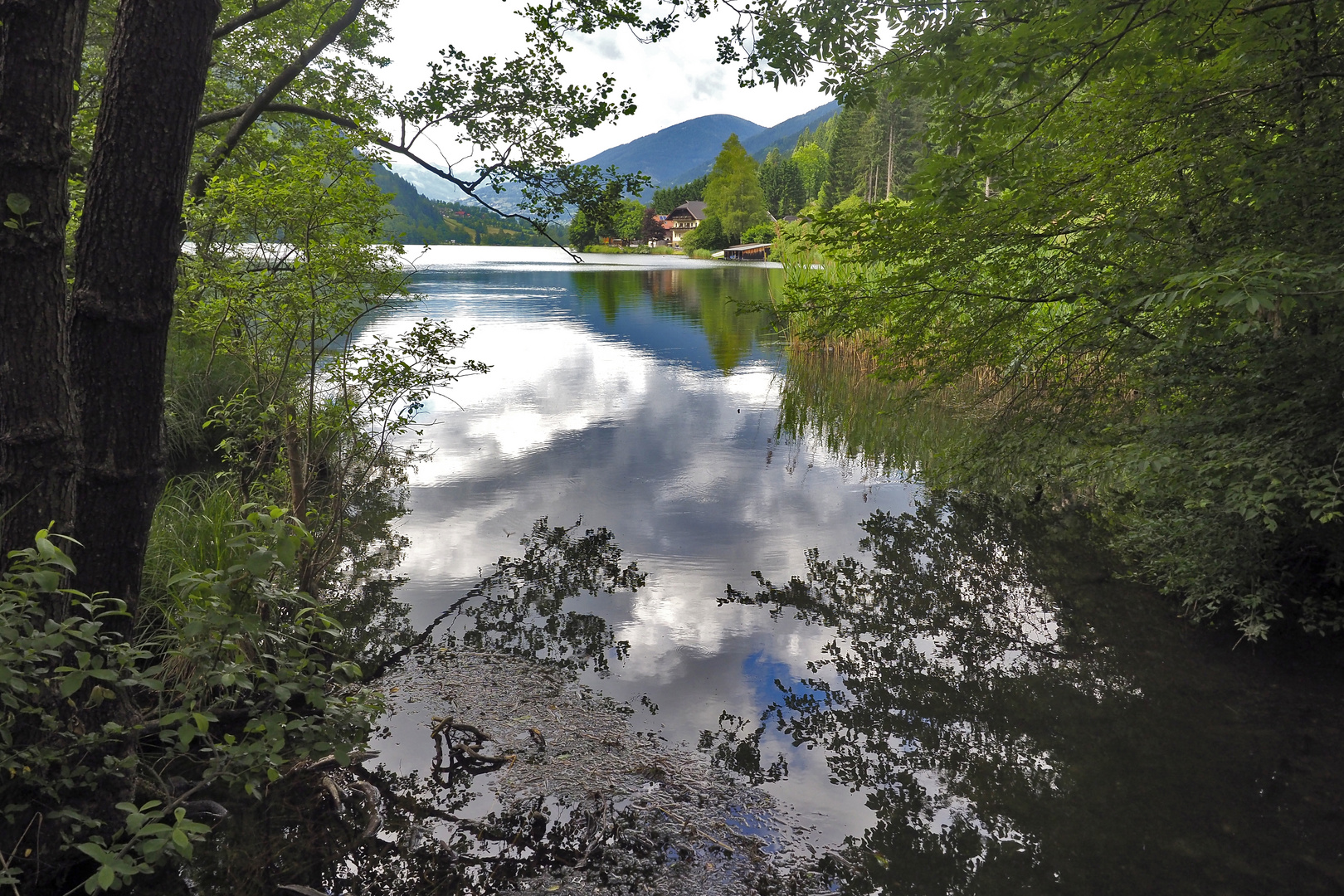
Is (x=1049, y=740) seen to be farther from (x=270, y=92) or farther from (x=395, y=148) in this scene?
(x=270, y=92)

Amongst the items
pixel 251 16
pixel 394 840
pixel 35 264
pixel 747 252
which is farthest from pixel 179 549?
pixel 747 252

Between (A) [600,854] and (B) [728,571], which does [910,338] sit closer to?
(B) [728,571]

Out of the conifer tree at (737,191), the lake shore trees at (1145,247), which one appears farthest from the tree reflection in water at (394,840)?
the conifer tree at (737,191)

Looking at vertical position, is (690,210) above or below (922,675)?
above

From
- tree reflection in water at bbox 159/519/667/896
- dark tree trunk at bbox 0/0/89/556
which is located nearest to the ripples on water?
tree reflection in water at bbox 159/519/667/896

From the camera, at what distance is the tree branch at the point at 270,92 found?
24.2ft

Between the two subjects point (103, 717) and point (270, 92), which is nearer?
point (103, 717)

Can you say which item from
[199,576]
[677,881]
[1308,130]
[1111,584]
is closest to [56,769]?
[199,576]

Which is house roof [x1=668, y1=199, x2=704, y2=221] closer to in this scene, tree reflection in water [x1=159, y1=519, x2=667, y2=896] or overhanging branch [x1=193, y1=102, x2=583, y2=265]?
overhanging branch [x1=193, y1=102, x2=583, y2=265]

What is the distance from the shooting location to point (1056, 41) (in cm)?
397

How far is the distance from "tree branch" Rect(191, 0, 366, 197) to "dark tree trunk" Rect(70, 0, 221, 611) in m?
4.95

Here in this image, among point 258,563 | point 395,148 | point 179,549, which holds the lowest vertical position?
point 179,549

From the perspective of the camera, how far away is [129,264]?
3.05 meters

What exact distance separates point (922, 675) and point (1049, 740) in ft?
3.16
